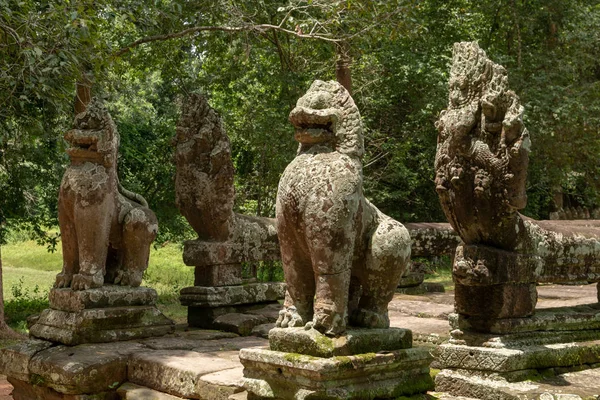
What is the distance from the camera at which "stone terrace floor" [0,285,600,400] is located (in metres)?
4.56

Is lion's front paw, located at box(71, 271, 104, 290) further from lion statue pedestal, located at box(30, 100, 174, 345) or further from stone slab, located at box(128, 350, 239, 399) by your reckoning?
stone slab, located at box(128, 350, 239, 399)

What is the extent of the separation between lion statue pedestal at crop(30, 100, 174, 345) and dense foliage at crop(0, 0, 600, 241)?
2876mm

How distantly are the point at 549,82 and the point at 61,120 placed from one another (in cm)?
986

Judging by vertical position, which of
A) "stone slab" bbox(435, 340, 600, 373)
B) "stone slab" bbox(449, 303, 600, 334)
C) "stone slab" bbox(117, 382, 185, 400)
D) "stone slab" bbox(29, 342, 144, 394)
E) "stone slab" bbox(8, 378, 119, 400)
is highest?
"stone slab" bbox(449, 303, 600, 334)

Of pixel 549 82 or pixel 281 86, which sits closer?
pixel 281 86

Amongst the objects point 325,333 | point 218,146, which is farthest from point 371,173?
point 325,333

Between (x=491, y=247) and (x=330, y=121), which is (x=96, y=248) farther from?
(x=491, y=247)

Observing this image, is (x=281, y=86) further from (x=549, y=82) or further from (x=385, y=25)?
(x=549, y=82)

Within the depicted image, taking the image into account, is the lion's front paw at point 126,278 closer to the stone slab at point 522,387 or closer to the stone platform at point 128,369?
the stone platform at point 128,369

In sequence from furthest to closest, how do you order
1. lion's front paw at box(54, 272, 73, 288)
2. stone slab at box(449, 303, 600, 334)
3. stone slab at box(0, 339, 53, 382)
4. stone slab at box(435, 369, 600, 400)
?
1. lion's front paw at box(54, 272, 73, 288)
2. stone slab at box(0, 339, 53, 382)
3. stone slab at box(449, 303, 600, 334)
4. stone slab at box(435, 369, 600, 400)

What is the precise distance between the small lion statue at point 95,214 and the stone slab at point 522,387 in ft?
9.88

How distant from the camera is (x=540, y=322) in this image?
4.68 meters

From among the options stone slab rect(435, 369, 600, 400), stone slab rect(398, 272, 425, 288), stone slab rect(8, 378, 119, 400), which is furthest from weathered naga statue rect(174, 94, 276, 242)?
stone slab rect(398, 272, 425, 288)

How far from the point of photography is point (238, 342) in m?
6.07
